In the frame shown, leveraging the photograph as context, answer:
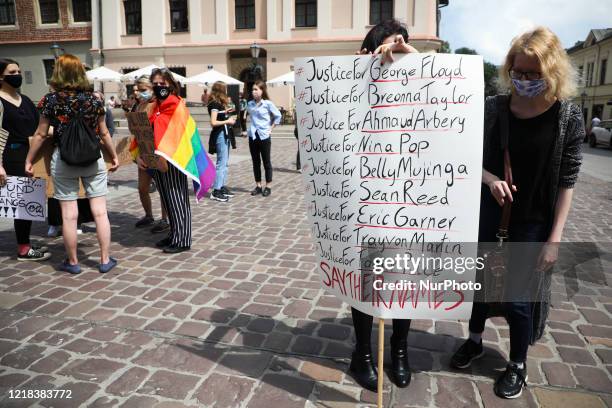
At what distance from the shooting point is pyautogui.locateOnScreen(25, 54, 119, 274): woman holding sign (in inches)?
146

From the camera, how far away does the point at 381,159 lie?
6.97 feet

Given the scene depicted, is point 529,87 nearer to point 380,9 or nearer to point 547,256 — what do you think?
point 547,256

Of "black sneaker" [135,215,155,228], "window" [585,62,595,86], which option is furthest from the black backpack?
"window" [585,62,595,86]

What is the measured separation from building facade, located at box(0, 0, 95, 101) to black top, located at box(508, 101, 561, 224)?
1303 inches

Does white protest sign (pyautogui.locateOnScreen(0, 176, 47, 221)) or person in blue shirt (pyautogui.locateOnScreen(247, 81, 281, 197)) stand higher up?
person in blue shirt (pyautogui.locateOnScreen(247, 81, 281, 197))

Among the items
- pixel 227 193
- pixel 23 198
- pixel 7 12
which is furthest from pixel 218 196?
pixel 7 12

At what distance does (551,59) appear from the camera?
6.91 feet

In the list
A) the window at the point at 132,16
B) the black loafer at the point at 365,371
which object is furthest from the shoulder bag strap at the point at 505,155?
the window at the point at 132,16

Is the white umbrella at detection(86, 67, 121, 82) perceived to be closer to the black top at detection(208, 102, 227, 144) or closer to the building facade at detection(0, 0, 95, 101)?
the black top at detection(208, 102, 227, 144)

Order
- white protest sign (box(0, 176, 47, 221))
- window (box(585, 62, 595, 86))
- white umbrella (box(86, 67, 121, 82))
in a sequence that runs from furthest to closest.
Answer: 1. window (box(585, 62, 595, 86))
2. white umbrella (box(86, 67, 121, 82))
3. white protest sign (box(0, 176, 47, 221))

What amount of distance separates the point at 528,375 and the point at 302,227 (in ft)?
11.6

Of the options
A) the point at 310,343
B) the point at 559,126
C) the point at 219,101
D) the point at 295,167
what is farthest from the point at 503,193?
the point at 295,167

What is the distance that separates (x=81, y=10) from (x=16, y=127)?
1228 inches

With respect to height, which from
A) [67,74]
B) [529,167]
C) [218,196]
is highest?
[67,74]
